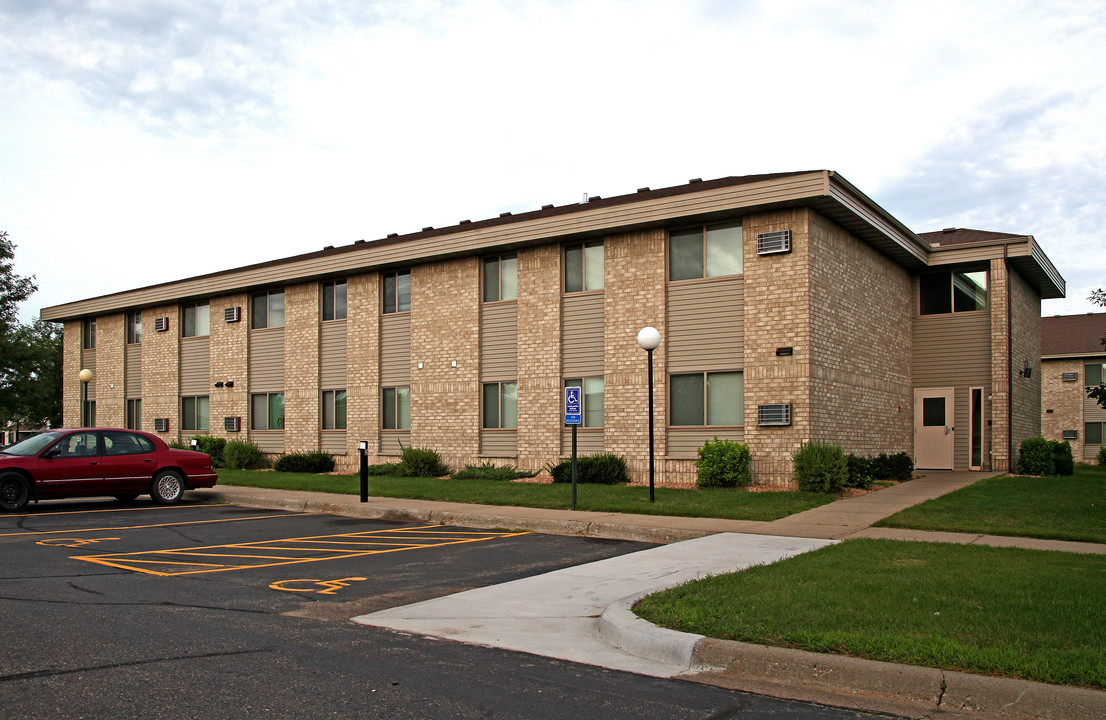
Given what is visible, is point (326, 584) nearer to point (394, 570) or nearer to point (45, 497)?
point (394, 570)

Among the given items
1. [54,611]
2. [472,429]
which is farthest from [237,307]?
[54,611]

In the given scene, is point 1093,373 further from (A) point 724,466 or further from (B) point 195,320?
(B) point 195,320

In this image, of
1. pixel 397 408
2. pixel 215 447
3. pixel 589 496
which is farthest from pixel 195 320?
pixel 589 496

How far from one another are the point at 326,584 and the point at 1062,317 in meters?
45.1

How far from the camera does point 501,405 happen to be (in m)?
23.8

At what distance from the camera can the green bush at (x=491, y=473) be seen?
73.5 feet

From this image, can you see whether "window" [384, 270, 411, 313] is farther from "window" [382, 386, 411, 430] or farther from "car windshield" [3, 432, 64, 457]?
"car windshield" [3, 432, 64, 457]

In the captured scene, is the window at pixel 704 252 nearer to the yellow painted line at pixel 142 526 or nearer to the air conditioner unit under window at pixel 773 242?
the air conditioner unit under window at pixel 773 242

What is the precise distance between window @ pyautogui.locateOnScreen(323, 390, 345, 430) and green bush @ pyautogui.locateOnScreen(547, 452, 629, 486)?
30.7ft

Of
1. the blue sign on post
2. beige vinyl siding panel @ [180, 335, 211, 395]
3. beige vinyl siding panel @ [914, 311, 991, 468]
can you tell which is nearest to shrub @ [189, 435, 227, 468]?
beige vinyl siding panel @ [180, 335, 211, 395]

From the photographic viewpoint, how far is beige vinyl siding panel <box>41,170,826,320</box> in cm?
1881

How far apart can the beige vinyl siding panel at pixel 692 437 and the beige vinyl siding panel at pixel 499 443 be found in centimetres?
447

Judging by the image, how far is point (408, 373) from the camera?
25.9m

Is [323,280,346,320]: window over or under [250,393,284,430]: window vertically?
over
